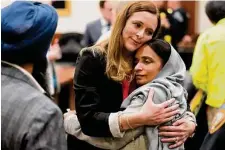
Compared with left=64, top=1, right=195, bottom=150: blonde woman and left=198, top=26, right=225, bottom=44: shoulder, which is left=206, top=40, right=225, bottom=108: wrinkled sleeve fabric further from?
left=64, top=1, right=195, bottom=150: blonde woman

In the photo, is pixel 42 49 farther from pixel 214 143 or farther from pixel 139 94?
pixel 214 143

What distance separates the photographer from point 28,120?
1381mm

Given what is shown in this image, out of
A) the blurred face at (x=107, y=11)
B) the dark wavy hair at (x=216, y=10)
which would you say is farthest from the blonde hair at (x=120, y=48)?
the blurred face at (x=107, y=11)

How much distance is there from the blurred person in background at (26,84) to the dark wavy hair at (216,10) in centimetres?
183

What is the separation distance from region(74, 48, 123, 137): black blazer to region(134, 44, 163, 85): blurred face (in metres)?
0.11

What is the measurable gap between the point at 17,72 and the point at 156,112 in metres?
0.60

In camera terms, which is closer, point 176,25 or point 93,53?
point 93,53

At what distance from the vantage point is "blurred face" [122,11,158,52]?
6.28 ft

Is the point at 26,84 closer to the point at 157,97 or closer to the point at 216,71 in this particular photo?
the point at 157,97

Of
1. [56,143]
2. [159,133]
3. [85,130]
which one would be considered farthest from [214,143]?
[56,143]

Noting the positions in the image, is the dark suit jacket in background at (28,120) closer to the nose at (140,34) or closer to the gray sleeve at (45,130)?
the gray sleeve at (45,130)

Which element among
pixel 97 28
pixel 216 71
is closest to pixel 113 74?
pixel 216 71

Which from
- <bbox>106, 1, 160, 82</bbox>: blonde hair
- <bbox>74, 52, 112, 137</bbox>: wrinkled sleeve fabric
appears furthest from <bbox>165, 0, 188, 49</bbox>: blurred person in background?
<bbox>74, 52, 112, 137</bbox>: wrinkled sleeve fabric

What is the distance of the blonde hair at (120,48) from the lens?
1.91m
